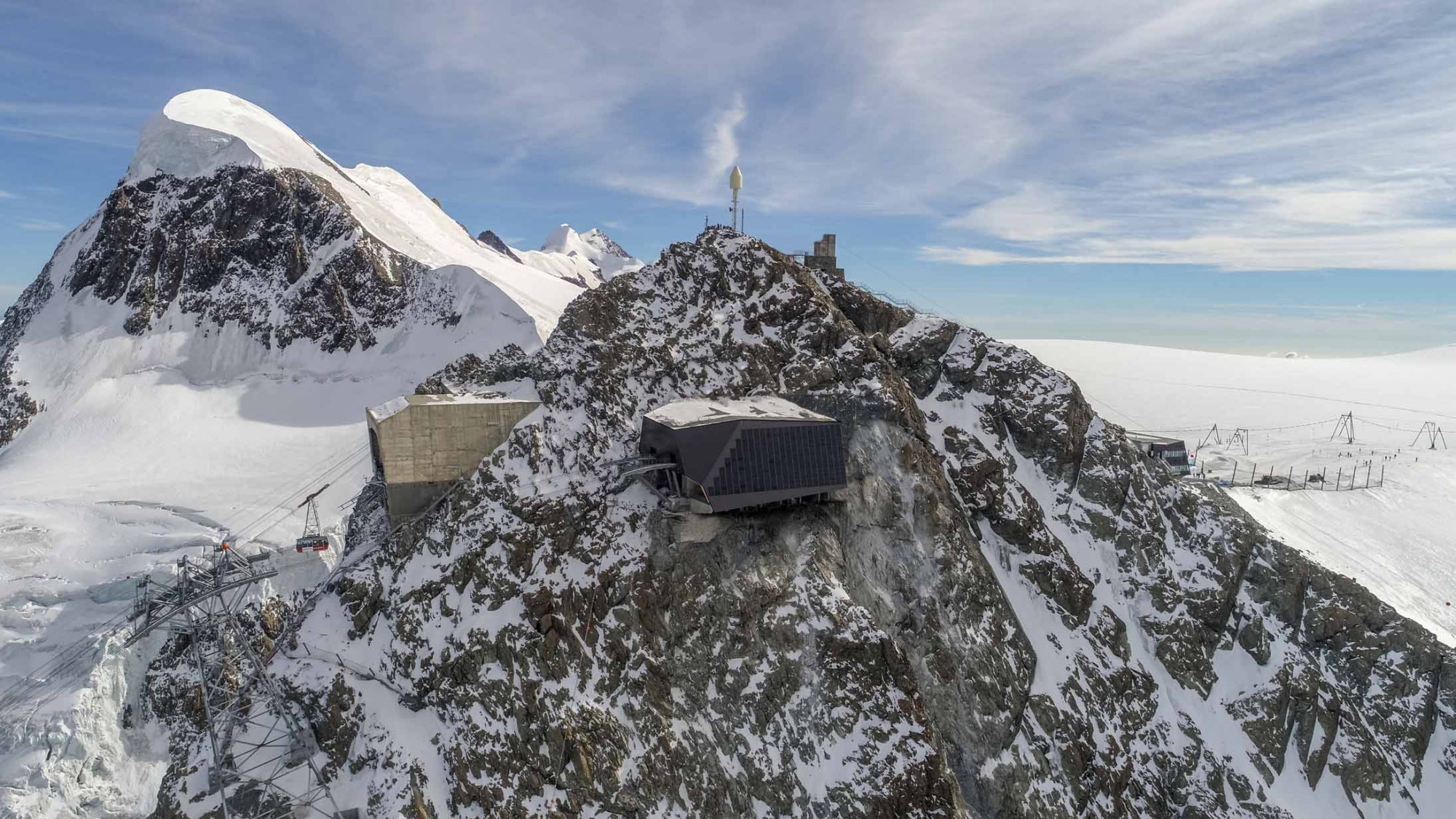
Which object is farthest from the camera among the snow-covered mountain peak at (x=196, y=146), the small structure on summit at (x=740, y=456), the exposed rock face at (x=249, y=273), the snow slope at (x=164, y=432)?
the snow-covered mountain peak at (x=196, y=146)

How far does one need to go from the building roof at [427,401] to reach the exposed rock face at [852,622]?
1.78 meters

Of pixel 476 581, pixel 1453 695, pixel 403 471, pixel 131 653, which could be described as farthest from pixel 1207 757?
pixel 131 653

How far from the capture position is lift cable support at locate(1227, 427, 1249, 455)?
9944 cm

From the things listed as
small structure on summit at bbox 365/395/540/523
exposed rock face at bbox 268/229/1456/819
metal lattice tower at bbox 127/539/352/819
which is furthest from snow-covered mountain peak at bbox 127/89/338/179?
metal lattice tower at bbox 127/539/352/819

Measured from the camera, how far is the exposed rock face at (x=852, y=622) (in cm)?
2927

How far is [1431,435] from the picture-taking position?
346 feet

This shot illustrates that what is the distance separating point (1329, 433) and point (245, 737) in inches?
5715

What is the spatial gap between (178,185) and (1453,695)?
5384 inches

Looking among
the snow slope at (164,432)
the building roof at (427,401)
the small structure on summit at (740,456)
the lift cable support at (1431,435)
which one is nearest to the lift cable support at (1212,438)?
the lift cable support at (1431,435)

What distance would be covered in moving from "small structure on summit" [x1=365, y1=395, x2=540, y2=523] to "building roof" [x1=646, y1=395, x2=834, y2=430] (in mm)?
8721

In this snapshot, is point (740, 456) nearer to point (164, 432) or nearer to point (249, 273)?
point (164, 432)

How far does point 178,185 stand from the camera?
287 feet

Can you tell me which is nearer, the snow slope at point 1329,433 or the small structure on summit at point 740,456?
the small structure on summit at point 740,456

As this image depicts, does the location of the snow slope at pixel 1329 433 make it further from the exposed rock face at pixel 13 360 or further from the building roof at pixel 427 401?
the exposed rock face at pixel 13 360
